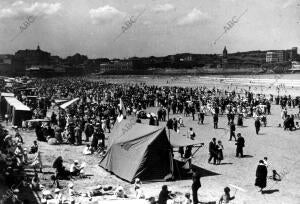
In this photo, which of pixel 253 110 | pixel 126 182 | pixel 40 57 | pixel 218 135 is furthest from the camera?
pixel 40 57

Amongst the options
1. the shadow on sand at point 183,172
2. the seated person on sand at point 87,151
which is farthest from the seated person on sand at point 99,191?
the seated person on sand at point 87,151

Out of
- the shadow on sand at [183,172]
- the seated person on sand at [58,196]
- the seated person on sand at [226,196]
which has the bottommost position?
the shadow on sand at [183,172]

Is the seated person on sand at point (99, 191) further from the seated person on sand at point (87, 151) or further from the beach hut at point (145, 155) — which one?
the seated person on sand at point (87, 151)

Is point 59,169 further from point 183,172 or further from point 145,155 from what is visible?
point 183,172

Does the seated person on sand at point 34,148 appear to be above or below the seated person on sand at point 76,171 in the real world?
above

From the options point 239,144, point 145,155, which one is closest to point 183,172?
point 145,155

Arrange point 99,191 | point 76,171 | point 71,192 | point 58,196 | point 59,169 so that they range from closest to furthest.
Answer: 1. point 58,196
2. point 71,192
3. point 99,191
4. point 59,169
5. point 76,171

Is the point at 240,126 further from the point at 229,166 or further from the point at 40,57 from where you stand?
Answer: the point at 40,57

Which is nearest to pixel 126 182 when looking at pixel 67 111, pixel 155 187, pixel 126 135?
pixel 155 187

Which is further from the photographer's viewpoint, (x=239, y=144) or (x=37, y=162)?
(x=239, y=144)

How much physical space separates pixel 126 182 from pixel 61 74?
164588 mm

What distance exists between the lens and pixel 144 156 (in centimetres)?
1474

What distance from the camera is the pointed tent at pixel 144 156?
1474 centimetres

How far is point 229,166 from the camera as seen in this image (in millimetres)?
17172
